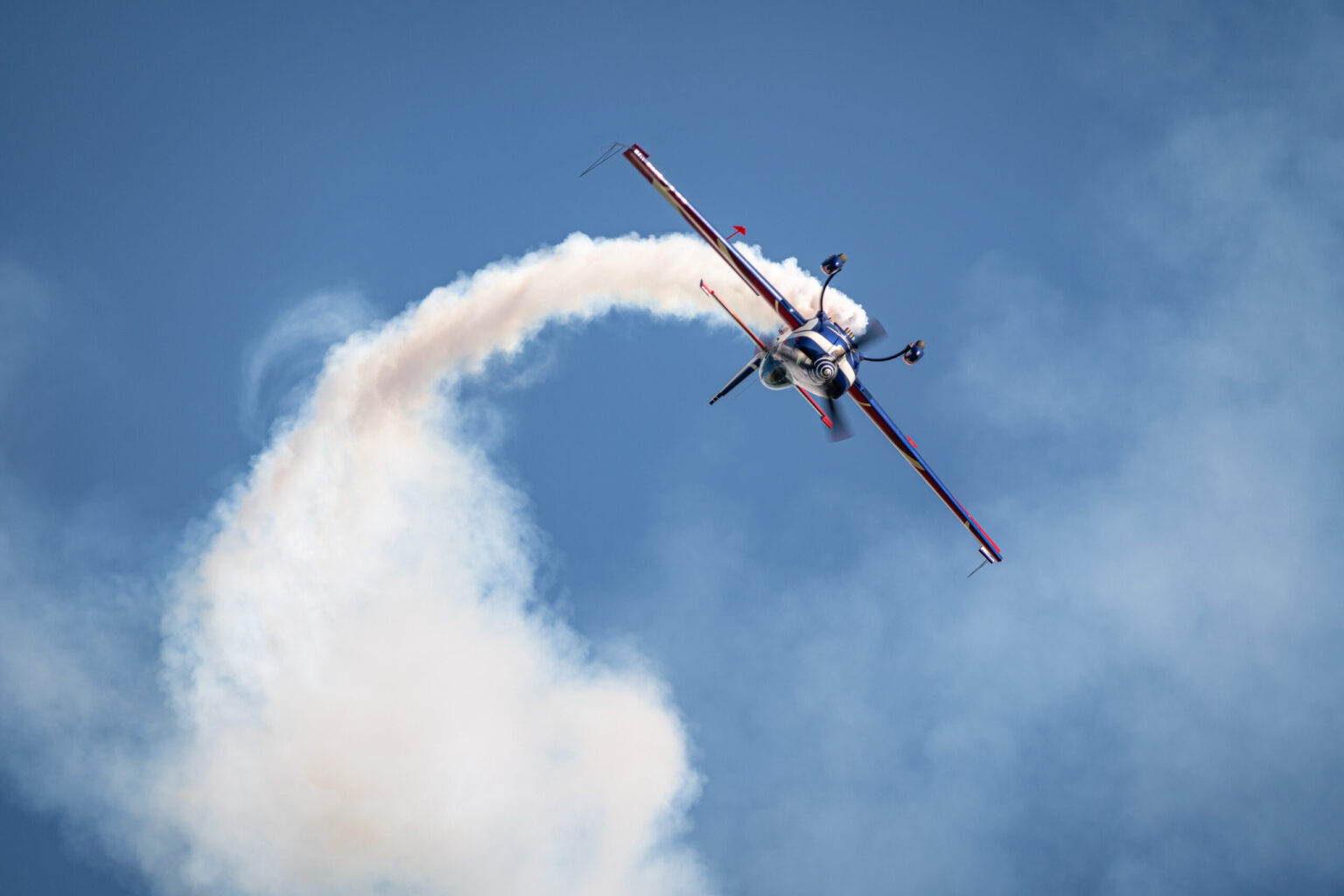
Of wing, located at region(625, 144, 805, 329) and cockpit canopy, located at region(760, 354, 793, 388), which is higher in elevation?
wing, located at region(625, 144, 805, 329)

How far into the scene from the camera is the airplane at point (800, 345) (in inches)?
1957

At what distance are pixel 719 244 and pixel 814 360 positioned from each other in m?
7.30

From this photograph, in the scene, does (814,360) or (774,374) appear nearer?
(814,360)

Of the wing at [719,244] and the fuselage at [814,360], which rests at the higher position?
the wing at [719,244]

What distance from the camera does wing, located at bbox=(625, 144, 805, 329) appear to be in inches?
1937

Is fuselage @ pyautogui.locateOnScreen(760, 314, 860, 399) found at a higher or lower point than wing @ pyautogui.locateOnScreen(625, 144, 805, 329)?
lower

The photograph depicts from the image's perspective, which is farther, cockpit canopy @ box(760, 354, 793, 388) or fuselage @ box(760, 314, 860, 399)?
cockpit canopy @ box(760, 354, 793, 388)

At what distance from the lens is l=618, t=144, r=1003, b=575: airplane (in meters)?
49.7

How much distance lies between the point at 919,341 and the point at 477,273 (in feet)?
84.1

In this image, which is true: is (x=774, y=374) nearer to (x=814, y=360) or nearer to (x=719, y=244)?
(x=814, y=360)

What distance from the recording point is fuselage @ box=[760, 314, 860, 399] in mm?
49875

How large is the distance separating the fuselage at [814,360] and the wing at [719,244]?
118 centimetres

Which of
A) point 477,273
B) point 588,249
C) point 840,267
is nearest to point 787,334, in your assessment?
point 840,267

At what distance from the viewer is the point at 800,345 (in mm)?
50094
